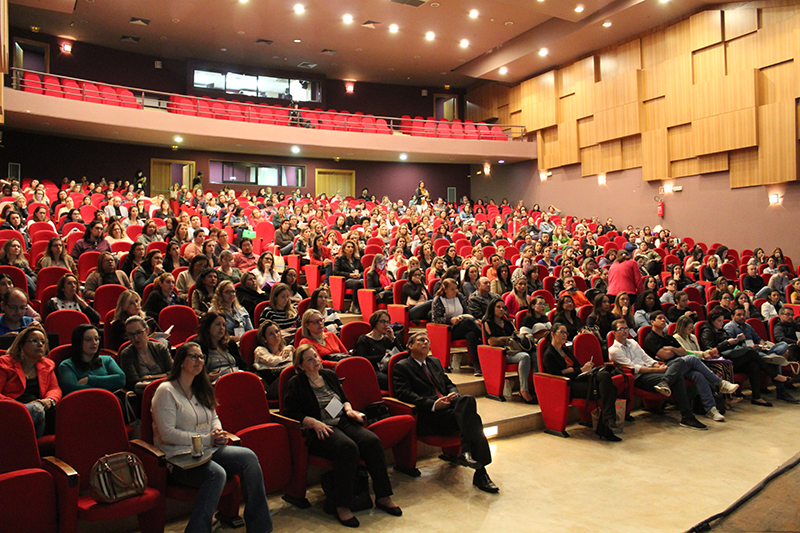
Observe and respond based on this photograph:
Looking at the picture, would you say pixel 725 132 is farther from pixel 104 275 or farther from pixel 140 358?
pixel 140 358

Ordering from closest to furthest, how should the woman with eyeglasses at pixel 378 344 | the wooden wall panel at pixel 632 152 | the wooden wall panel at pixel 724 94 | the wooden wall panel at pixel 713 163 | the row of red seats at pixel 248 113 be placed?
the woman with eyeglasses at pixel 378 344
the wooden wall panel at pixel 724 94
the wooden wall panel at pixel 713 163
the row of red seats at pixel 248 113
the wooden wall panel at pixel 632 152

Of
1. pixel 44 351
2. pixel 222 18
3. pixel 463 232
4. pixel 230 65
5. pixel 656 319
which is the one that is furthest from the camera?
pixel 230 65

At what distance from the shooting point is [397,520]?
2.54 meters

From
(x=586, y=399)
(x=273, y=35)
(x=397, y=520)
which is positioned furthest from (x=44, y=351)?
(x=273, y=35)

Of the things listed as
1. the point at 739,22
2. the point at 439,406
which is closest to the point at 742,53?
the point at 739,22

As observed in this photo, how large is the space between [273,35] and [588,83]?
6.90 metres

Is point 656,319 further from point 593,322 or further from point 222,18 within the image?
point 222,18

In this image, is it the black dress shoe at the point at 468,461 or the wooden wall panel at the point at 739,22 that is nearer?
the black dress shoe at the point at 468,461

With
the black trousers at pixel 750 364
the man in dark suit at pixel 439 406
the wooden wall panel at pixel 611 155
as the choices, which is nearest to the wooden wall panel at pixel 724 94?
the wooden wall panel at pixel 611 155

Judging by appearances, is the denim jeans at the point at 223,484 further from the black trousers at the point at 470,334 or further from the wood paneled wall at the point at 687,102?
the wood paneled wall at the point at 687,102

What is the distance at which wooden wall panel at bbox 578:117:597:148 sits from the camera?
40.3ft

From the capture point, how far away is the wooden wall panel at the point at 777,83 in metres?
8.85

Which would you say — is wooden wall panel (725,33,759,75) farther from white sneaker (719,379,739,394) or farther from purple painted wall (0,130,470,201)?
purple painted wall (0,130,470,201)

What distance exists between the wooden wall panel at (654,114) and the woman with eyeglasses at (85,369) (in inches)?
423
